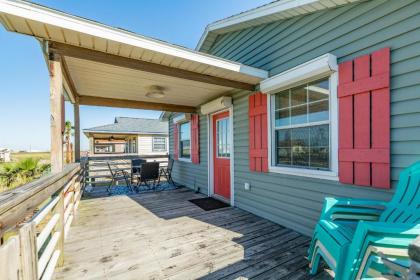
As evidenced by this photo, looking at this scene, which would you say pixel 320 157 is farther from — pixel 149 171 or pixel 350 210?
pixel 149 171

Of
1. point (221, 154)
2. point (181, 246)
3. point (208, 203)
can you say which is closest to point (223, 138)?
point (221, 154)

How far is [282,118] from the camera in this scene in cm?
325

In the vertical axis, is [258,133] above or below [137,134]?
below

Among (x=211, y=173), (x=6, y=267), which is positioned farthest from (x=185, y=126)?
(x=6, y=267)

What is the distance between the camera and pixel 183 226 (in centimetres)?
313

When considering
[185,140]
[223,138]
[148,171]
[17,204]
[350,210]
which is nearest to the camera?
[17,204]

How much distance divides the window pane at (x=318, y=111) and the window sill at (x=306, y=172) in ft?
2.26

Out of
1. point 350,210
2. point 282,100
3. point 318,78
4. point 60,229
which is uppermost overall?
point 318,78

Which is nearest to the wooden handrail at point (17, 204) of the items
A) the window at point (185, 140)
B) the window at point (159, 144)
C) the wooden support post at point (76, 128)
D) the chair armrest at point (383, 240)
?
the chair armrest at point (383, 240)

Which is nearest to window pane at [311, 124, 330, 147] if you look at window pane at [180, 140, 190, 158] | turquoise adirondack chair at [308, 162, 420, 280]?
turquoise adirondack chair at [308, 162, 420, 280]

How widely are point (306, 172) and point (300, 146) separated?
1.31 feet

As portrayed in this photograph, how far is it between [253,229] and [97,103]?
14.1ft

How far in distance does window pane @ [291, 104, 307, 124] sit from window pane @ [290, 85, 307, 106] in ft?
0.24

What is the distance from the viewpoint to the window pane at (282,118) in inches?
124
